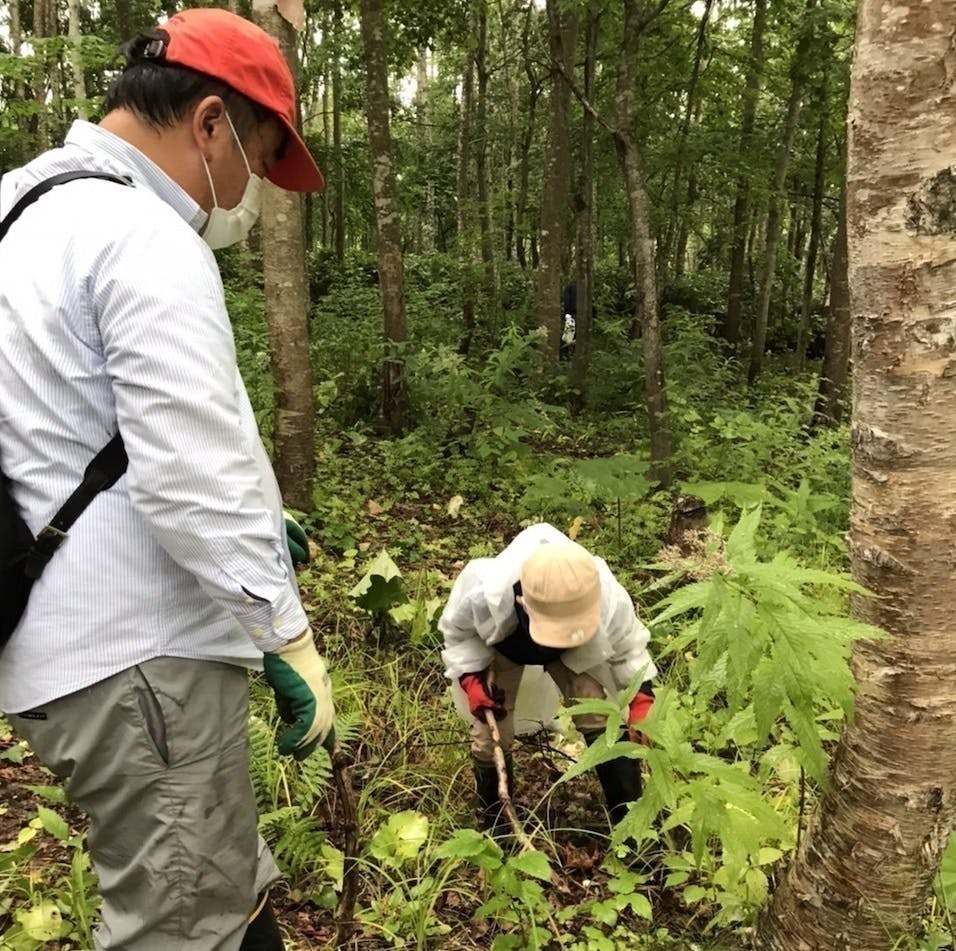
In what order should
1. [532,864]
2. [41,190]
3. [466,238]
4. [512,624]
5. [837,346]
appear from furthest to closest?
[466,238] < [837,346] < [512,624] < [532,864] < [41,190]

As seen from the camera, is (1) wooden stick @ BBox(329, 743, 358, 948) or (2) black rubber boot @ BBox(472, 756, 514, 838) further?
(2) black rubber boot @ BBox(472, 756, 514, 838)

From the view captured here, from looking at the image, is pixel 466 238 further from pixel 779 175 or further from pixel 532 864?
pixel 532 864

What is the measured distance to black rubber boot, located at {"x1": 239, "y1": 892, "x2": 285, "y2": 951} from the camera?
2.04m

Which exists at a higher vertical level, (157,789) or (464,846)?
(157,789)

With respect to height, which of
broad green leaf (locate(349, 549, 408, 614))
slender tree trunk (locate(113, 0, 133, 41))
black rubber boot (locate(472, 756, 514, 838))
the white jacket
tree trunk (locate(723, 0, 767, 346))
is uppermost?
slender tree trunk (locate(113, 0, 133, 41))

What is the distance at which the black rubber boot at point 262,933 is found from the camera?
2.04 m

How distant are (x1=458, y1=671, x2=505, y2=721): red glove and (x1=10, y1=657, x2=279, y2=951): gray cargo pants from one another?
143 cm

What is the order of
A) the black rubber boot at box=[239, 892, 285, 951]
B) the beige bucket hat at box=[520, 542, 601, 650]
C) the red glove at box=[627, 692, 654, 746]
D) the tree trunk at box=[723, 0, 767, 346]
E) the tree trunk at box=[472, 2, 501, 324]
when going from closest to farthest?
the black rubber boot at box=[239, 892, 285, 951] → the beige bucket hat at box=[520, 542, 601, 650] → the red glove at box=[627, 692, 654, 746] → the tree trunk at box=[723, 0, 767, 346] → the tree trunk at box=[472, 2, 501, 324]

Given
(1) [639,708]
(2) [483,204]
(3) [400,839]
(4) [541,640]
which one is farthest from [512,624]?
(2) [483,204]

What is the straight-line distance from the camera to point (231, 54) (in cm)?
170

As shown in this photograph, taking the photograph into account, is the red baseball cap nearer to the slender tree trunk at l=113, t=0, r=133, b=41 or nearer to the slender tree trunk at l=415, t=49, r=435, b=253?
the slender tree trunk at l=113, t=0, r=133, b=41

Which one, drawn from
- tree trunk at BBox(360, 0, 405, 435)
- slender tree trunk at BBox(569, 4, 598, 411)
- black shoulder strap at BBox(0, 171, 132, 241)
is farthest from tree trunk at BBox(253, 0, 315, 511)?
slender tree trunk at BBox(569, 4, 598, 411)

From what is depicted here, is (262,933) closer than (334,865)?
Yes

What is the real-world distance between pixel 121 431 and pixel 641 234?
5.03 m
